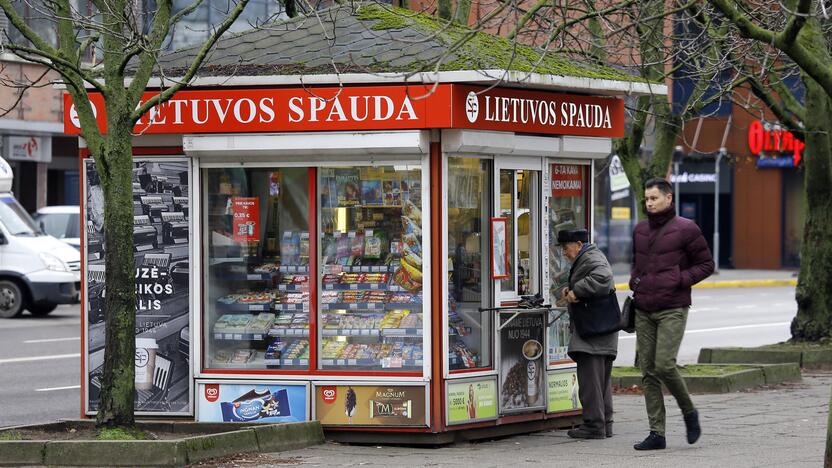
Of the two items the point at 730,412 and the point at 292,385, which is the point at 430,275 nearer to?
the point at 292,385

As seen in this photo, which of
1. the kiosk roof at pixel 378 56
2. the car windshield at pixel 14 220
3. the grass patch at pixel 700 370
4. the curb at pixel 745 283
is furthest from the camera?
the curb at pixel 745 283

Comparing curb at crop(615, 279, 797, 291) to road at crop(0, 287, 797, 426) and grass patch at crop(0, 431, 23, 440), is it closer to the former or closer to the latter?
road at crop(0, 287, 797, 426)

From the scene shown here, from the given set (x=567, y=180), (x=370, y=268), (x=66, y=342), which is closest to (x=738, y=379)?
(x=567, y=180)

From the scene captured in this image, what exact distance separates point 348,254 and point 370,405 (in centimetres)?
122

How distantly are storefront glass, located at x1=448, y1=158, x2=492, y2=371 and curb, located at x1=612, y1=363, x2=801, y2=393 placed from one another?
4.06 metres

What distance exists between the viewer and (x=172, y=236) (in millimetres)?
11039

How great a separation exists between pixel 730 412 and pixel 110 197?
593cm

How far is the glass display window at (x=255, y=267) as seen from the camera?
36.1ft

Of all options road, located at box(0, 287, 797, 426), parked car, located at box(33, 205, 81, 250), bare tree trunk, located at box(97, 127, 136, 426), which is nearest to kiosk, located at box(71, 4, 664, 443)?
bare tree trunk, located at box(97, 127, 136, 426)

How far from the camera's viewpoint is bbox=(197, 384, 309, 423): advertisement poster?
10656mm

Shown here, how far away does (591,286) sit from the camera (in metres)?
10.7

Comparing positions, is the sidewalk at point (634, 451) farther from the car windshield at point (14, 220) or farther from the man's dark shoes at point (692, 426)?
the car windshield at point (14, 220)

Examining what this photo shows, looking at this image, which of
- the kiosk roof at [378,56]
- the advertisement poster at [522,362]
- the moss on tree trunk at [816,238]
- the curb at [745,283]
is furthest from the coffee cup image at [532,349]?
the curb at [745,283]

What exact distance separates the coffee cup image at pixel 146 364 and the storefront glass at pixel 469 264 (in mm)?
2360
